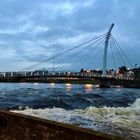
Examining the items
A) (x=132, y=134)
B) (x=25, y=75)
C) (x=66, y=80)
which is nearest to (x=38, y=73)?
(x=25, y=75)

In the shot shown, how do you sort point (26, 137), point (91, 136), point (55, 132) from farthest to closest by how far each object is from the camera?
point (26, 137)
point (55, 132)
point (91, 136)

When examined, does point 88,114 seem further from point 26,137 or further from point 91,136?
point 91,136

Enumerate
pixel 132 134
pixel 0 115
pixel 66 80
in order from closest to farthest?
pixel 0 115, pixel 132 134, pixel 66 80

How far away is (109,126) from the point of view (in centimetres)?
1823

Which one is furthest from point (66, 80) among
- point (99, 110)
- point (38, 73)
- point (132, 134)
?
point (132, 134)

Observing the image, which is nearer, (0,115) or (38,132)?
(38,132)

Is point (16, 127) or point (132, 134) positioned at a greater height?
point (16, 127)

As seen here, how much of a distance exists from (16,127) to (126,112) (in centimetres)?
1534

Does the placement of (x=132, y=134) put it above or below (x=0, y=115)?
below

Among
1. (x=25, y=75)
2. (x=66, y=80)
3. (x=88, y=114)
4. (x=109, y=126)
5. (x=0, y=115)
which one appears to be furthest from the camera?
(x=66, y=80)

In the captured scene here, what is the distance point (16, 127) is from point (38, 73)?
11437cm

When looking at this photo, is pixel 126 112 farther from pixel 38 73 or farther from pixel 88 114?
pixel 38 73

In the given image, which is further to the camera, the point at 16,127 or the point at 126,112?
the point at 126,112

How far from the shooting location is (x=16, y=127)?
10.4m
